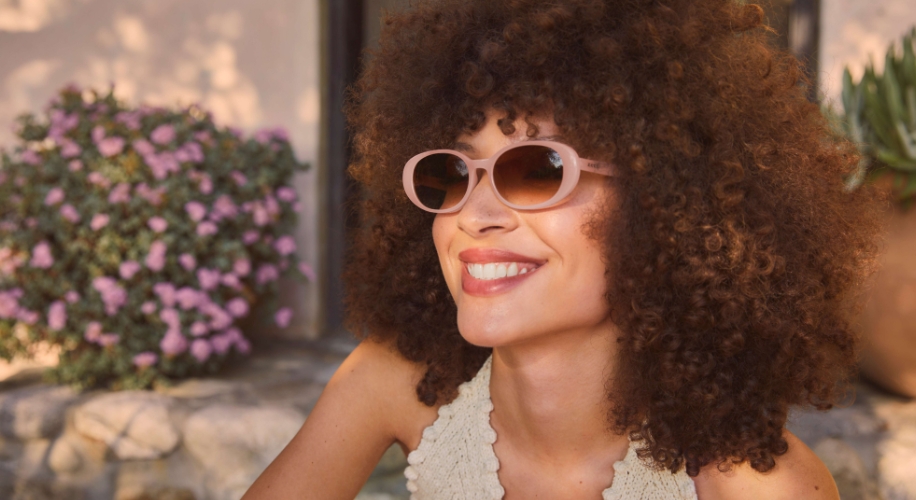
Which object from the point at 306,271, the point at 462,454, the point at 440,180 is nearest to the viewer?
the point at 440,180

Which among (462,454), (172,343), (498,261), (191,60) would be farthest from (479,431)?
(191,60)

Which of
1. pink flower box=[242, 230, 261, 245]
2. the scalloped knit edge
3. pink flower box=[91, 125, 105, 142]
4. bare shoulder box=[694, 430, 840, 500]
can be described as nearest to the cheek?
the scalloped knit edge

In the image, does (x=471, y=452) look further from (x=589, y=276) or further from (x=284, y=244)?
(x=284, y=244)

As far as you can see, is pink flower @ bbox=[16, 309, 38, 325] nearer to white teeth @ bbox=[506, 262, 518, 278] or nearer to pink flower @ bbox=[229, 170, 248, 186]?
pink flower @ bbox=[229, 170, 248, 186]

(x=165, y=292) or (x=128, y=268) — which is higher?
(x=128, y=268)

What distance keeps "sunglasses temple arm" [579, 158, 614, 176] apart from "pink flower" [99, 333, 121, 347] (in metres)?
2.95

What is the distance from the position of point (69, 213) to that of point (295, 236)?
1.40 meters

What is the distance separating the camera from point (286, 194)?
13.9ft

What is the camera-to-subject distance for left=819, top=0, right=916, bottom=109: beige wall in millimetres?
3705

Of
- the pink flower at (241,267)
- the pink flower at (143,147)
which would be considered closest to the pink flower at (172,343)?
the pink flower at (241,267)

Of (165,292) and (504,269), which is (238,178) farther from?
(504,269)

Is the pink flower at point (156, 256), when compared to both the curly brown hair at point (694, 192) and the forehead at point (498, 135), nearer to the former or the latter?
the curly brown hair at point (694, 192)

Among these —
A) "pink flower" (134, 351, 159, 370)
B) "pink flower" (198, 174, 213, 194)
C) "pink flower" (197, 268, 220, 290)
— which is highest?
"pink flower" (198, 174, 213, 194)

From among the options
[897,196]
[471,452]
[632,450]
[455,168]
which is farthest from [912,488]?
[455,168]
